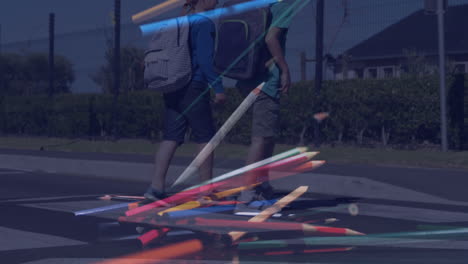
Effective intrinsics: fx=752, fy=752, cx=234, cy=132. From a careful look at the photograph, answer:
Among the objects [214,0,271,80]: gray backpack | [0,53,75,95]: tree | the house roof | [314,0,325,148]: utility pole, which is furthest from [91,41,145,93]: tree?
[214,0,271,80]: gray backpack

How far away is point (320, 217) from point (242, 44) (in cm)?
165

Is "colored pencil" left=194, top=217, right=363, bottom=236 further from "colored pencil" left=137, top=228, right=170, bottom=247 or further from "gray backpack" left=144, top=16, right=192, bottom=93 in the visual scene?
"gray backpack" left=144, top=16, right=192, bottom=93

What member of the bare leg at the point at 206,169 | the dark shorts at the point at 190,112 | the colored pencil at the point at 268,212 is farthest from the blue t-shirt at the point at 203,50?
the colored pencil at the point at 268,212

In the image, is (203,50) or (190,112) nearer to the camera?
(203,50)

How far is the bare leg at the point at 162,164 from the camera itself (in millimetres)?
6098

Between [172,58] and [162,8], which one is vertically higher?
[162,8]

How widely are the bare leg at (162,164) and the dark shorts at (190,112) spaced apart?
65mm

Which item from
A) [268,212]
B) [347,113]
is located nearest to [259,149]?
[268,212]

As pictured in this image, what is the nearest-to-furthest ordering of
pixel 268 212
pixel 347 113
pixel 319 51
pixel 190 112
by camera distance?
1. pixel 268 212
2. pixel 190 112
3. pixel 319 51
4. pixel 347 113

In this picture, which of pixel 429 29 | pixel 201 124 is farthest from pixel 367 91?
pixel 429 29

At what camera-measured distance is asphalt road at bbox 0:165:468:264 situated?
14.6 feet

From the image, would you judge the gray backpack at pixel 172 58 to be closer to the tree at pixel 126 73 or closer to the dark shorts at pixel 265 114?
the dark shorts at pixel 265 114

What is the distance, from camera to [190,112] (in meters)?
6.22

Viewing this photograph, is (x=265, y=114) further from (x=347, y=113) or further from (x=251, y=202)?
(x=347, y=113)
